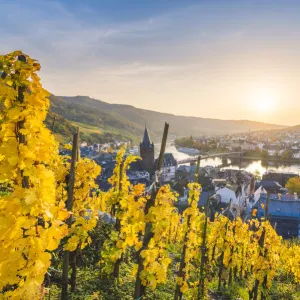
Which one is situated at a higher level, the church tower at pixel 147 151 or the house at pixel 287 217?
the church tower at pixel 147 151

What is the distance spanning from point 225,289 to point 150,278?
14.5 m

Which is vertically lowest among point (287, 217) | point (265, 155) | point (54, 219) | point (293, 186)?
point (287, 217)

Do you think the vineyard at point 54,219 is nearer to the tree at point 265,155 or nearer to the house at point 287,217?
the house at point 287,217

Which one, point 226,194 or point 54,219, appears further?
point 226,194

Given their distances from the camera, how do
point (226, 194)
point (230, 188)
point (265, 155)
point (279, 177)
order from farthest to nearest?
point (265, 155) < point (279, 177) < point (230, 188) < point (226, 194)

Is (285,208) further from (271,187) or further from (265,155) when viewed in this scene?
(265,155)

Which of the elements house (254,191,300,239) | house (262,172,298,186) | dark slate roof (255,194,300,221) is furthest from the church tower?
house (262,172,298,186)

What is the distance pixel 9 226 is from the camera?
3.07 metres

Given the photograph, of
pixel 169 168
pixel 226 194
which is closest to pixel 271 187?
pixel 226 194

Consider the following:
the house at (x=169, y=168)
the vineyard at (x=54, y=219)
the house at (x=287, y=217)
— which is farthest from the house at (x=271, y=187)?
the vineyard at (x=54, y=219)

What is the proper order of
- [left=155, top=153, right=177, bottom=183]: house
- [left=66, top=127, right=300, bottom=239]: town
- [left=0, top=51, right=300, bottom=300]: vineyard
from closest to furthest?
1. [left=0, top=51, right=300, bottom=300]: vineyard
2. [left=66, top=127, right=300, bottom=239]: town
3. [left=155, top=153, right=177, bottom=183]: house

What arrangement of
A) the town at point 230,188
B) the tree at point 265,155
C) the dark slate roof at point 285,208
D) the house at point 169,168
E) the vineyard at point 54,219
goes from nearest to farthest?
the vineyard at point 54,219, the dark slate roof at point 285,208, the town at point 230,188, the house at point 169,168, the tree at point 265,155

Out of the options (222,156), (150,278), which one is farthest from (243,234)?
(222,156)

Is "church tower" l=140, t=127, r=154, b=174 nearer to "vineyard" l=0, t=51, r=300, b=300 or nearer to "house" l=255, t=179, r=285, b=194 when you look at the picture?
"house" l=255, t=179, r=285, b=194
